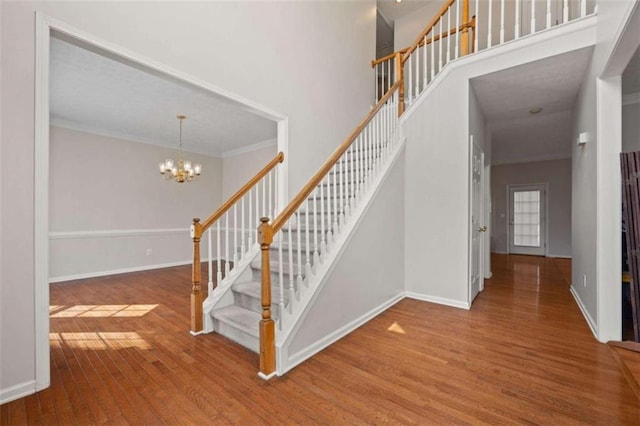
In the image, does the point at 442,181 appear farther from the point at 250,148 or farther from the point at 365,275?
the point at 250,148

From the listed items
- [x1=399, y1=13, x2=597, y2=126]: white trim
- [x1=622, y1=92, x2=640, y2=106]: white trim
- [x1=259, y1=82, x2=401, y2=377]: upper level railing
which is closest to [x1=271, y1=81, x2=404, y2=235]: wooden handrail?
[x1=259, y1=82, x2=401, y2=377]: upper level railing

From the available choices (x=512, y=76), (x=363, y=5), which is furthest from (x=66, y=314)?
(x=363, y=5)

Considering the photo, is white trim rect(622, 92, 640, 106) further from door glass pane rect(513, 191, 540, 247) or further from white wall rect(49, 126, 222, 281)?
white wall rect(49, 126, 222, 281)

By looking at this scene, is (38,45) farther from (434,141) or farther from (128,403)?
(434,141)

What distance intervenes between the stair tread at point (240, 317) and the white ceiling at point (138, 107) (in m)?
2.17

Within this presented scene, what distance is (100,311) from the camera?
330cm

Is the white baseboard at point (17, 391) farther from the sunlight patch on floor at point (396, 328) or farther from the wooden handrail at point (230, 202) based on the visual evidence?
the sunlight patch on floor at point (396, 328)

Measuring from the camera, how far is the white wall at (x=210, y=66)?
67.2 inches

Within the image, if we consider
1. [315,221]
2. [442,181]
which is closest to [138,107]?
[315,221]

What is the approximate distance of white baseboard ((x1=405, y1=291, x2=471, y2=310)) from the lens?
331cm

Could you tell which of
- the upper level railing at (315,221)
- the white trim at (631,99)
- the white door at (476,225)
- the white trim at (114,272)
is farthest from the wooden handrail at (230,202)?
the white trim at (631,99)

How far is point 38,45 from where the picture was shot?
1.81 meters

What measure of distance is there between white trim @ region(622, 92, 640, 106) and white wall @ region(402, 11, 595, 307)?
1936 millimetres

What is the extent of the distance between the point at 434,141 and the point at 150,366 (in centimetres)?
373
